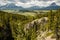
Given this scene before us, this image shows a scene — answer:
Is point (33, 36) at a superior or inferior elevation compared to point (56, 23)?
inferior

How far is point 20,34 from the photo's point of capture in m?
126

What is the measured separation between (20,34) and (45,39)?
28649mm

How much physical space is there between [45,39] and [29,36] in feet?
70.4

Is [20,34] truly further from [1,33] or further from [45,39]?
[45,39]

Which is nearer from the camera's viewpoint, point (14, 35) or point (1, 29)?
point (1, 29)

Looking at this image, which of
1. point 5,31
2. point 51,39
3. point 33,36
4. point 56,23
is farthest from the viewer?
point 5,31

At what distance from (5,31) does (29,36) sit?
14.8 meters

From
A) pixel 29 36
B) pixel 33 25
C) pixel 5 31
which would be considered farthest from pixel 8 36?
pixel 33 25

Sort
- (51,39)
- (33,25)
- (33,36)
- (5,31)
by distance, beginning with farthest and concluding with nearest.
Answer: (33,25)
(5,31)
(33,36)
(51,39)

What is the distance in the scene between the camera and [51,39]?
96.3 m

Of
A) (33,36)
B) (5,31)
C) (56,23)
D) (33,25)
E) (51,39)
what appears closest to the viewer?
(51,39)

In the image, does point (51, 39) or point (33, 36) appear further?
point (33, 36)

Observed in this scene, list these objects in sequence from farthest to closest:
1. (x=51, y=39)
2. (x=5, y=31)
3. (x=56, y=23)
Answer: (x=5, y=31), (x=56, y=23), (x=51, y=39)

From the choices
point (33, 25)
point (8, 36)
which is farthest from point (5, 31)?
point (33, 25)
